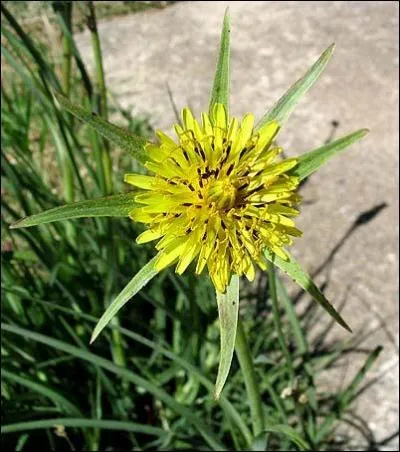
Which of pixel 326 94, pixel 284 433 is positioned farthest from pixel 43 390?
pixel 326 94

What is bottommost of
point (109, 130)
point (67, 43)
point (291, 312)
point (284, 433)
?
point (284, 433)

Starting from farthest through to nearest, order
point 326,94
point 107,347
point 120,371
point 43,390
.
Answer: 1. point 326,94
2. point 107,347
3. point 43,390
4. point 120,371

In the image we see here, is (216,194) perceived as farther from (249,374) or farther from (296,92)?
(249,374)

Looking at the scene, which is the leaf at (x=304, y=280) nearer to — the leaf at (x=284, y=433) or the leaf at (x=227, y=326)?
the leaf at (x=227, y=326)

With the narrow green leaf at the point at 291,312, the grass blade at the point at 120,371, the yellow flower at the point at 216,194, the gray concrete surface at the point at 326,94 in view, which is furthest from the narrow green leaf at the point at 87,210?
the gray concrete surface at the point at 326,94

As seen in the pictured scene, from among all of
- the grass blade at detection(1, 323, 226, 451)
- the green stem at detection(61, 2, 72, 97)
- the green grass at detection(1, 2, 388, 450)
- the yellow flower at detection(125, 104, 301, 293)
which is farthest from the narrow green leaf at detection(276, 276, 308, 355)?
the green stem at detection(61, 2, 72, 97)
